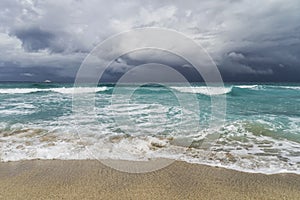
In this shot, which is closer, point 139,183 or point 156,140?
point 139,183

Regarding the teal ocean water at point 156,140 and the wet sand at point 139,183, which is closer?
the wet sand at point 139,183

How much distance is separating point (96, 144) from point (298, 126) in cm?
690

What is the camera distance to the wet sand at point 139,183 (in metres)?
3.56

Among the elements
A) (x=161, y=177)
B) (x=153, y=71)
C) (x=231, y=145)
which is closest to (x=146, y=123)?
(x=153, y=71)

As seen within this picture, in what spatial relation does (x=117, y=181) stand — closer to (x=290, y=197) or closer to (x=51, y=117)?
(x=290, y=197)

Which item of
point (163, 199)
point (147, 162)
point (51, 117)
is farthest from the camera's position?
point (51, 117)

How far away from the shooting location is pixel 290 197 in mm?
3531

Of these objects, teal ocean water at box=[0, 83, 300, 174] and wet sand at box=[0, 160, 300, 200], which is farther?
teal ocean water at box=[0, 83, 300, 174]

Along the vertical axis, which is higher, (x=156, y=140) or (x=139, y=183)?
(x=156, y=140)

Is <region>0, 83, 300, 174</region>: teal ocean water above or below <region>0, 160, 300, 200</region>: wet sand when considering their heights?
above

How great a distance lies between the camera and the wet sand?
3.56 m

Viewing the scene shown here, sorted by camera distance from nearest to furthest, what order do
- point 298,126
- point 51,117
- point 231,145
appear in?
point 231,145 < point 298,126 < point 51,117

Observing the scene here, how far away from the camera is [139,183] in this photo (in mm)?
3922

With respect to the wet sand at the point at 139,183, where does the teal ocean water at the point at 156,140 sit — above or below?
above
